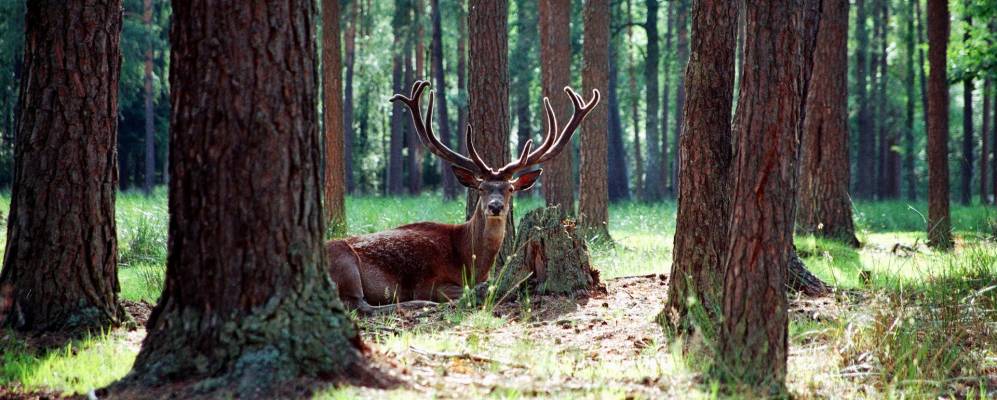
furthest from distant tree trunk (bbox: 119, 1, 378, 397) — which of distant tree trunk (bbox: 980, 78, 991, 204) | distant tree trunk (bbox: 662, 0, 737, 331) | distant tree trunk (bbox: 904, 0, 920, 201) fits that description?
distant tree trunk (bbox: 904, 0, 920, 201)

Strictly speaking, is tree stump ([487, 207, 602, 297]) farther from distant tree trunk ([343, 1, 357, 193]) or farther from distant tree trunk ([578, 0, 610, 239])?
distant tree trunk ([343, 1, 357, 193])

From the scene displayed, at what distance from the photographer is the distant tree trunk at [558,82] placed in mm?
14688

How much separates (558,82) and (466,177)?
6254 mm

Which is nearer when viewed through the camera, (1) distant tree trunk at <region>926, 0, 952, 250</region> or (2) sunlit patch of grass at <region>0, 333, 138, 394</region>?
(2) sunlit patch of grass at <region>0, 333, 138, 394</region>

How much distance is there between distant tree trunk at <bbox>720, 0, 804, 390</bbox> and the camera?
500 cm

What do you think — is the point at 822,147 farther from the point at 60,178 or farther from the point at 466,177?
the point at 60,178

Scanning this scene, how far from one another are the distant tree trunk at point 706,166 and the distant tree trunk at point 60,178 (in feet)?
13.6

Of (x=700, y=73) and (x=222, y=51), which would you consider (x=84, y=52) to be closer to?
(x=222, y=51)

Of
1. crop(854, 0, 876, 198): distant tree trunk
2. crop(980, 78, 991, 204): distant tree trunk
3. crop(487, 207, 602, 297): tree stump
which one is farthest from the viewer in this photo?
crop(854, 0, 876, 198): distant tree trunk

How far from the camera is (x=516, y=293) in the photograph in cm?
851

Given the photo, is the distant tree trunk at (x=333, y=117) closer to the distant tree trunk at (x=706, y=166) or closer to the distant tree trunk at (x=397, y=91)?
the distant tree trunk at (x=706, y=166)

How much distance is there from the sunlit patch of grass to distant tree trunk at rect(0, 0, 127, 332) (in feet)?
1.15

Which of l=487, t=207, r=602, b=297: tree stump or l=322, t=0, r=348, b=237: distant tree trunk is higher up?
l=322, t=0, r=348, b=237: distant tree trunk

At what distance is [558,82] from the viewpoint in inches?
589
